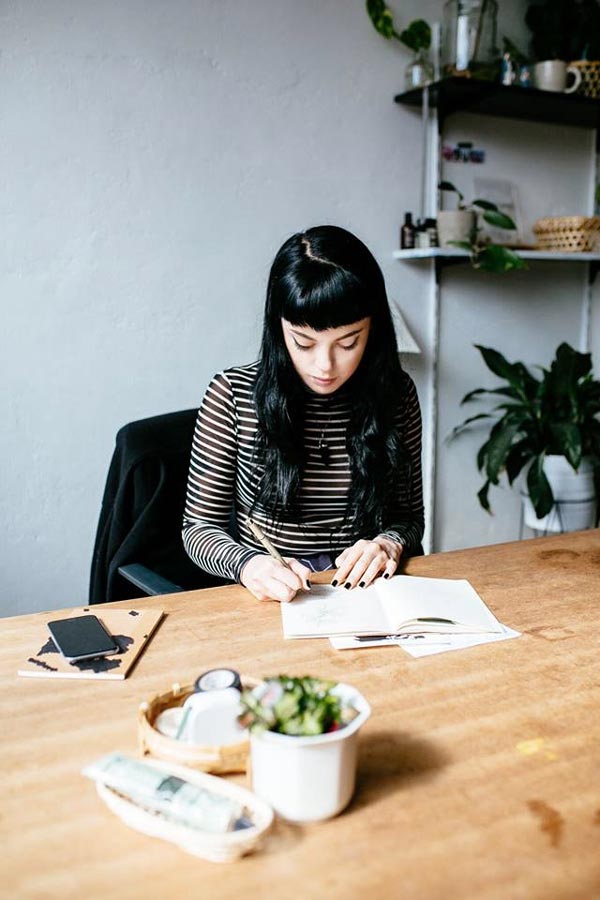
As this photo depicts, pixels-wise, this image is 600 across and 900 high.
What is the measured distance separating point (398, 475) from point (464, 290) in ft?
4.82

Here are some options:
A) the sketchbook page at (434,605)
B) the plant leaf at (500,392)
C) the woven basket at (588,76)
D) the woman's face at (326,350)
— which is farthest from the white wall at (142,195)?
the sketchbook page at (434,605)

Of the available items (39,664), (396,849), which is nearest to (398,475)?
(39,664)

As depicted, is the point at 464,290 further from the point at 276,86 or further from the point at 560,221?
the point at 276,86

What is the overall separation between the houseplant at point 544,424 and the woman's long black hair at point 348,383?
120cm

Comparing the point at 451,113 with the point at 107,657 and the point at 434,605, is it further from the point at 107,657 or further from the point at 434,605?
the point at 107,657

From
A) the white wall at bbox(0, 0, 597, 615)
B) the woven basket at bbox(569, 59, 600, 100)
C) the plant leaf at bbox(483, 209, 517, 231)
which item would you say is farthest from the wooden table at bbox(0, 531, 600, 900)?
the woven basket at bbox(569, 59, 600, 100)

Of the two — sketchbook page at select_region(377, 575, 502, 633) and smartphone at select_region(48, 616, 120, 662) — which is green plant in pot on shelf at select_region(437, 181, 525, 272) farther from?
smartphone at select_region(48, 616, 120, 662)

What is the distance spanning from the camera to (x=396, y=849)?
70 cm

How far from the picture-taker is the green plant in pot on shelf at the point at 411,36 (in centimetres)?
257

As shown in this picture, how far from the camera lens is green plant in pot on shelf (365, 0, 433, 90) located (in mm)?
2572

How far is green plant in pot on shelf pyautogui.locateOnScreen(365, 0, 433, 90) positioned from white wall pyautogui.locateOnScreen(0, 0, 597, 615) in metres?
0.05

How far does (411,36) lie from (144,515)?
1.88m

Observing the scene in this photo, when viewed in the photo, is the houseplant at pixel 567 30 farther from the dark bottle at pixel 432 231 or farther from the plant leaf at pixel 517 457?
the plant leaf at pixel 517 457

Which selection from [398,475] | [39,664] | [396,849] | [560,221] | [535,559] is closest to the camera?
[396,849]
